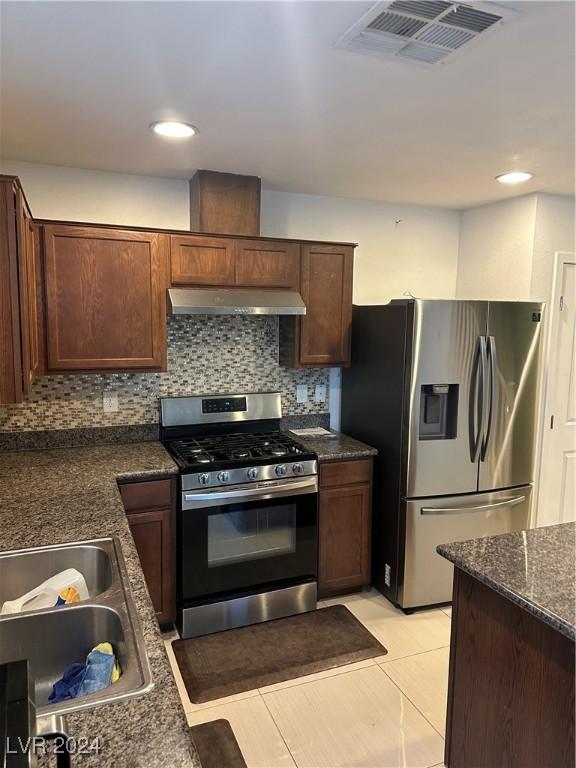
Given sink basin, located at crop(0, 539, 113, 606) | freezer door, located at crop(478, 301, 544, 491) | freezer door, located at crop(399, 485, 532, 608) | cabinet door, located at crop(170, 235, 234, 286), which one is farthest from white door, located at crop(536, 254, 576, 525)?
sink basin, located at crop(0, 539, 113, 606)

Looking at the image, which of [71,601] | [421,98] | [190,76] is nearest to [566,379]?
[421,98]

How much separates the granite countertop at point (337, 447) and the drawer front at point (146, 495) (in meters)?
0.86

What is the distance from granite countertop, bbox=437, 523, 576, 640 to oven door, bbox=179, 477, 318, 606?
120 cm

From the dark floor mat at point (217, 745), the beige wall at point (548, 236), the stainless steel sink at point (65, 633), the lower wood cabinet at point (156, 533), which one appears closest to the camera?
the stainless steel sink at point (65, 633)

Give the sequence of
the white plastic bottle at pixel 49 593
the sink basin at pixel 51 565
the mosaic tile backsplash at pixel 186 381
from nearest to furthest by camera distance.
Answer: the white plastic bottle at pixel 49 593, the sink basin at pixel 51 565, the mosaic tile backsplash at pixel 186 381

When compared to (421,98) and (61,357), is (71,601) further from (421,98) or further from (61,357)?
(421,98)

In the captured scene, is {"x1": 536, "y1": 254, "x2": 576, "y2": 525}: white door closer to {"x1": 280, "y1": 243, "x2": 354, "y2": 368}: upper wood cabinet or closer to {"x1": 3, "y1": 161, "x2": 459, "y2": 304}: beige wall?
{"x1": 3, "y1": 161, "x2": 459, "y2": 304}: beige wall

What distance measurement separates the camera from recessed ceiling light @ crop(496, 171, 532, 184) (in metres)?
2.85

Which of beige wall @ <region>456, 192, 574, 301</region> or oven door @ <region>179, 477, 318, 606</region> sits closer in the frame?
oven door @ <region>179, 477, 318, 606</region>

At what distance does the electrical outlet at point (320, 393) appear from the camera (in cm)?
356

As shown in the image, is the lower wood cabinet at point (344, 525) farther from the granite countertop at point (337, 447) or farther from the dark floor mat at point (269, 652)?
the dark floor mat at point (269, 652)

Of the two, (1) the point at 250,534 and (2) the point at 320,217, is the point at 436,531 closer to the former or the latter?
(1) the point at 250,534

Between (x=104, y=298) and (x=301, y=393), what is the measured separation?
55.8 inches

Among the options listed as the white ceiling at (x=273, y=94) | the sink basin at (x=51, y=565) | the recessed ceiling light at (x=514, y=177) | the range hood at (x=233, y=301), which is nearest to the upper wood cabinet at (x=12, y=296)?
the white ceiling at (x=273, y=94)
